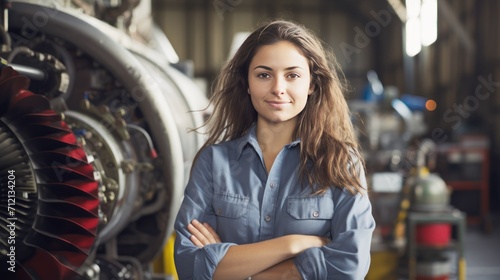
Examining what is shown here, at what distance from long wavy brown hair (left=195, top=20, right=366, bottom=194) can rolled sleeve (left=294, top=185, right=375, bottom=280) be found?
7cm

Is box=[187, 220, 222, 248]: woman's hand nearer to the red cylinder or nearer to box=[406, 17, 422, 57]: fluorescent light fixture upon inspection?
the red cylinder

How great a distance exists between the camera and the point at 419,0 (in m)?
8.99

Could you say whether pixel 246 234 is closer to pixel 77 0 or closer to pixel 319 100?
pixel 319 100

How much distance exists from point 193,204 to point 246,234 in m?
0.12

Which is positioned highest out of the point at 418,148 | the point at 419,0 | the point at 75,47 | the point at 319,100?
the point at 419,0

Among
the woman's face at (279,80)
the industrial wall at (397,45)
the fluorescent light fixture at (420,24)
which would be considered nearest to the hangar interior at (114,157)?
the woman's face at (279,80)

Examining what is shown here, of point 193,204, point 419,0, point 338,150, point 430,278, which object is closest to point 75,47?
point 193,204

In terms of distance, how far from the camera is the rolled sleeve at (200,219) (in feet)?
3.73

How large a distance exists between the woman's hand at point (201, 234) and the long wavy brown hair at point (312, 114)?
15cm

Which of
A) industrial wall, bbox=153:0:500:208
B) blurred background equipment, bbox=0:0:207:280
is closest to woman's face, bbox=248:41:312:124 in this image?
blurred background equipment, bbox=0:0:207:280

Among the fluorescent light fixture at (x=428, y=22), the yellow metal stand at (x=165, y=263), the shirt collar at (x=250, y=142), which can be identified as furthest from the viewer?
the fluorescent light fixture at (x=428, y=22)

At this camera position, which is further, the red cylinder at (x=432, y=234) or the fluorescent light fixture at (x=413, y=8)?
the fluorescent light fixture at (x=413, y=8)

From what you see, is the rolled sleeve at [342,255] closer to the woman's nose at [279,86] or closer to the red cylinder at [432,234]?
the woman's nose at [279,86]

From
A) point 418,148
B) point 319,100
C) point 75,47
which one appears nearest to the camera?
point 319,100
